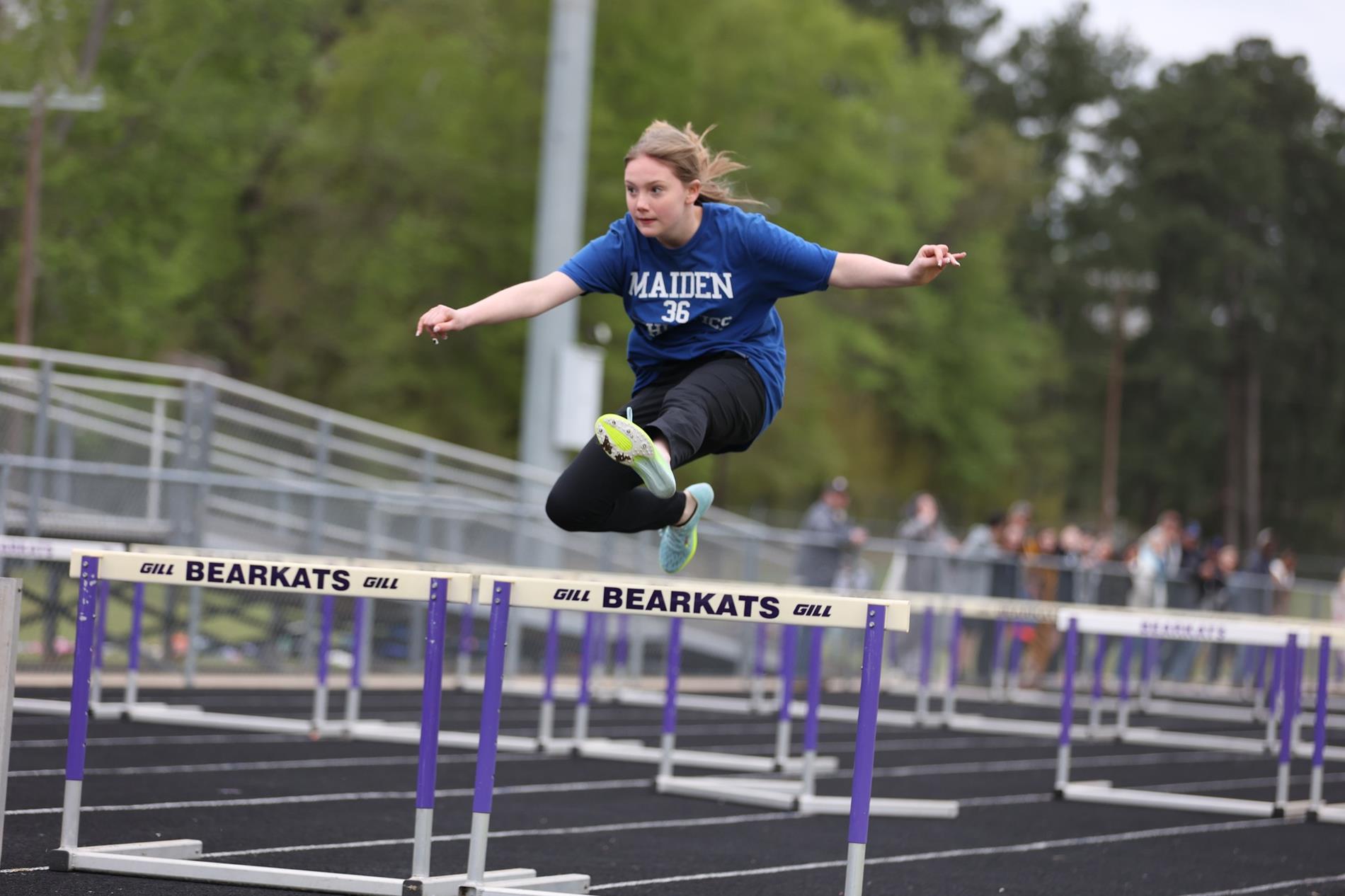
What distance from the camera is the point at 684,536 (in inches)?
256

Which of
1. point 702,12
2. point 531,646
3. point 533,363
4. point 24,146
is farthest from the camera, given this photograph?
point 702,12

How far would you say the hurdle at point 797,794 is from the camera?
8.98m

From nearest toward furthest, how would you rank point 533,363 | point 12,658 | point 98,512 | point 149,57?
1. point 12,658
2. point 98,512
3. point 533,363
4. point 149,57

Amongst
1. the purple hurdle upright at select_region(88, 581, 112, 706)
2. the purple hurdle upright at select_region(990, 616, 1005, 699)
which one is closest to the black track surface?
the purple hurdle upright at select_region(88, 581, 112, 706)

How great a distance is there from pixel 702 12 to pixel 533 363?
49.5 feet

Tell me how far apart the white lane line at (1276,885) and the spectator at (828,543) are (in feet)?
29.6

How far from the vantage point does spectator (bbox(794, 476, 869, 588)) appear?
55.9 ft

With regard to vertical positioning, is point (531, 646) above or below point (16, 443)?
below

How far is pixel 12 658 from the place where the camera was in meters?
5.43

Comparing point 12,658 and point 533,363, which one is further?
point 533,363

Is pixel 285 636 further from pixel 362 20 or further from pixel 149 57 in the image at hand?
pixel 362 20

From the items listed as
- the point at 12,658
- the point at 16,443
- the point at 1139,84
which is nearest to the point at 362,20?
the point at 16,443

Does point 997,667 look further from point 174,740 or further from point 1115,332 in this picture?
point 1115,332

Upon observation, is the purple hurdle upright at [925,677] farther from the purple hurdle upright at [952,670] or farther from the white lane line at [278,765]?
the white lane line at [278,765]
